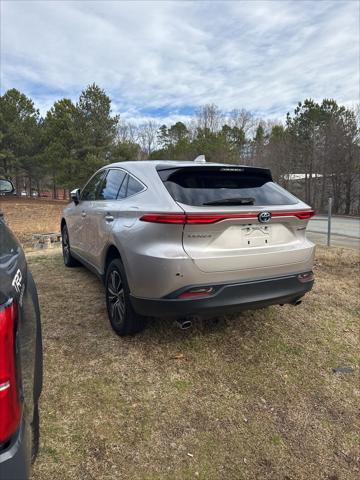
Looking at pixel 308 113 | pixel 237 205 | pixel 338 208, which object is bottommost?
pixel 338 208

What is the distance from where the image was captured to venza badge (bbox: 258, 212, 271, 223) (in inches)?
114

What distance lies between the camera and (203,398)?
104 inches

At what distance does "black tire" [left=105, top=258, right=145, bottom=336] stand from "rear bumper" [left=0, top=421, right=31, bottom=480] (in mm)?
1839

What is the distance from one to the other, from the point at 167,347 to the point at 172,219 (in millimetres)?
1279

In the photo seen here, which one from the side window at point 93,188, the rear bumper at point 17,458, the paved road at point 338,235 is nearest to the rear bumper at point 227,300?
the rear bumper at point 17,458

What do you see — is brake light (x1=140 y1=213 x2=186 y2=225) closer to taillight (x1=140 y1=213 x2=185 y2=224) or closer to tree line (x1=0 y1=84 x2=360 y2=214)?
taillight (x1=140 y1=213 x2=185 y2=224)

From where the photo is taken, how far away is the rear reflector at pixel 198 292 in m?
2.69

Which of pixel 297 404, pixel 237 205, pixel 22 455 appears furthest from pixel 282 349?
pixel 22 455

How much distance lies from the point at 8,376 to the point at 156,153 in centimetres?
4110

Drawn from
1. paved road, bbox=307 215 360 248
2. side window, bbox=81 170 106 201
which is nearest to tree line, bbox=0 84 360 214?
paved road, bbox=307 215 360 248

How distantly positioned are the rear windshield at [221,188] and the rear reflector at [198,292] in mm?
637

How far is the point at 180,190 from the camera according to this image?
2895mm

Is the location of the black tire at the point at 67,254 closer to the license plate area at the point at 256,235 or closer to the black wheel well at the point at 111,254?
the black wheel well at the point at 111,254

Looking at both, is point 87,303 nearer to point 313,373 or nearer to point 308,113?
point 313,373
